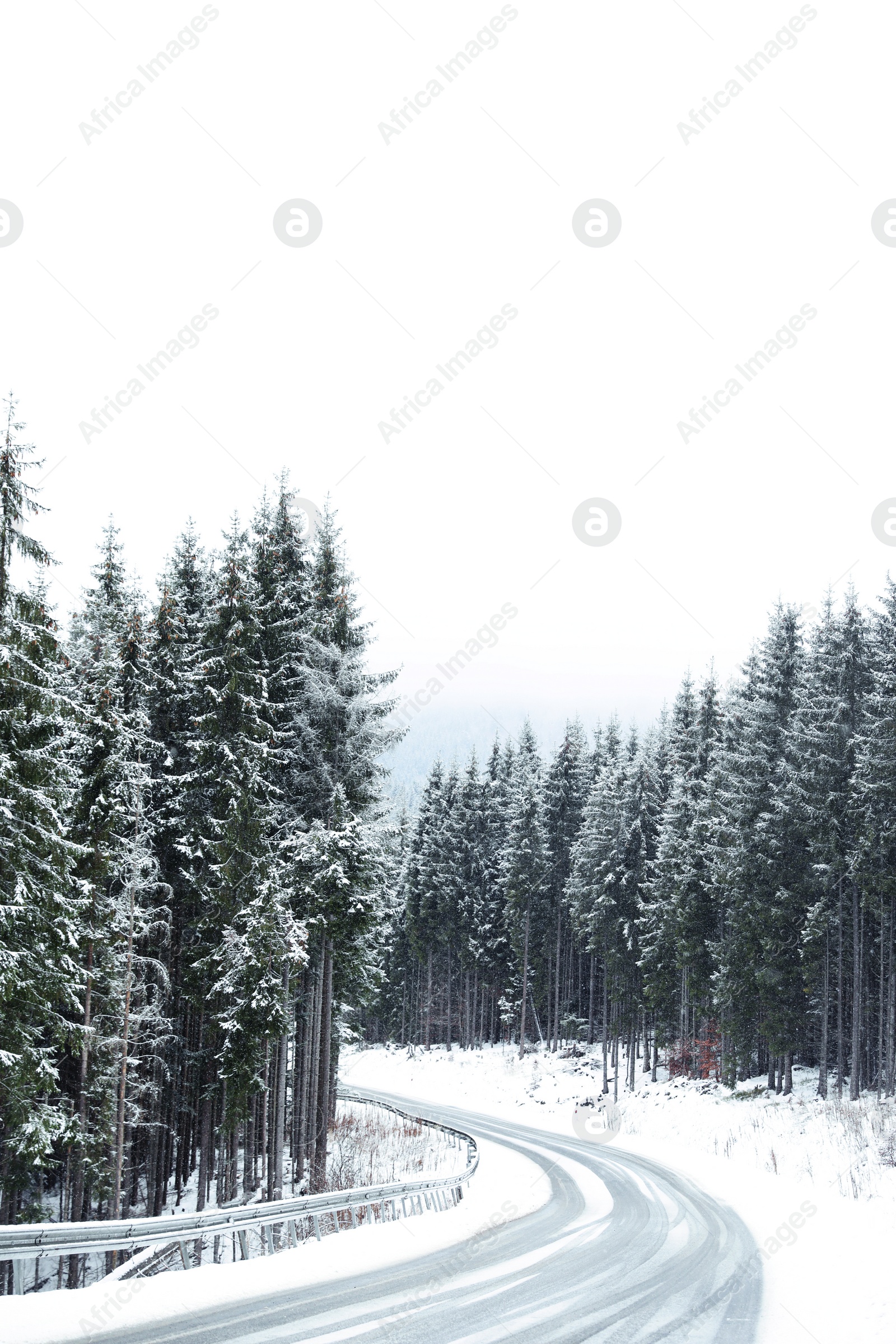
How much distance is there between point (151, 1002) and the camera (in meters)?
20.3

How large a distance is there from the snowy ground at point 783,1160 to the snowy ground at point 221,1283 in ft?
16.7

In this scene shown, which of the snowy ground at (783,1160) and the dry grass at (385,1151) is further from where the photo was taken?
the dry grass at (385,1151)

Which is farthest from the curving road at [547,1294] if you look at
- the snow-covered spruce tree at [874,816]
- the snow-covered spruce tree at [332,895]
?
the snow-covered spruce tree at [874,816]

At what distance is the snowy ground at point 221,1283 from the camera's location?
26.7ft

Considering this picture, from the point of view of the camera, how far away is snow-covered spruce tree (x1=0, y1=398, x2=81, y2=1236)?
13.4m

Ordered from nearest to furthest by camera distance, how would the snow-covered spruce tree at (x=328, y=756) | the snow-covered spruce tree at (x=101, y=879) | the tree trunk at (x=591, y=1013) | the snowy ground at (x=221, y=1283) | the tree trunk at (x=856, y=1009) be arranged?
1. the snowy ground at (x=221, y=1283)
2. the snow-covered spruce tree at (x=101, y=879)
3. the snow-covered spruce tree at (x=328, y=756)
4. the tree trunk at (x=856, y=1009)
5. the tree trunk at (x=591, y=1013)

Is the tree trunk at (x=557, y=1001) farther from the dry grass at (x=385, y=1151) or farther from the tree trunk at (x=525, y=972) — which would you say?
the dry grass at (x=385, y=1151)

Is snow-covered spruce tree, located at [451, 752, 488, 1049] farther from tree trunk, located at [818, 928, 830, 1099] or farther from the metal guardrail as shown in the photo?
the metal guardrail

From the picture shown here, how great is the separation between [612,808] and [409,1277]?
32579 millimetres

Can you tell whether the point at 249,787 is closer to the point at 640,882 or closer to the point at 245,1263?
the point at 245,1263

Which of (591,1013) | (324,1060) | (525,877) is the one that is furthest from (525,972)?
(324,1060)

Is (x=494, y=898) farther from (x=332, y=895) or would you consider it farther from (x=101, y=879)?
(x=101, y=879)

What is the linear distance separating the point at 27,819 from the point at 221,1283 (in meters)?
7.69

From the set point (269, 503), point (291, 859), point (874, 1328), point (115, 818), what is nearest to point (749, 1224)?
point (874, 1328)
